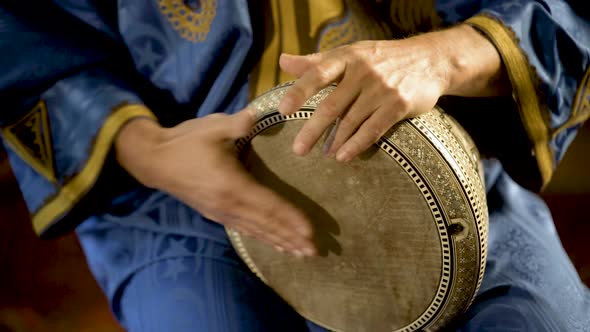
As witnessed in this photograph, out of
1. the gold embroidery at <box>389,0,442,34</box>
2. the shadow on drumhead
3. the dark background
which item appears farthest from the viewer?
the dark background

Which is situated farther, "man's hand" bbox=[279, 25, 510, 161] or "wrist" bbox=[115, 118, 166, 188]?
"wrist" bbox=[115, 118, 166, 188]

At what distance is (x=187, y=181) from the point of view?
2.25ft

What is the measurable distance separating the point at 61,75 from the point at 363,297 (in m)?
0.52

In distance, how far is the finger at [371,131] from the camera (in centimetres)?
55

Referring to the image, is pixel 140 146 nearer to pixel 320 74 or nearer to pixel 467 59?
pixel 320 74

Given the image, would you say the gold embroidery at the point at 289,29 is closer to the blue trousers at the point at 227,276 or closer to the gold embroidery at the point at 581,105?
the blue trousers at the point at 227,276

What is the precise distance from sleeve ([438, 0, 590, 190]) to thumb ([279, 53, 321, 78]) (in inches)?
10.0

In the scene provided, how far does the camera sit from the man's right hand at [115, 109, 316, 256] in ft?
2.15

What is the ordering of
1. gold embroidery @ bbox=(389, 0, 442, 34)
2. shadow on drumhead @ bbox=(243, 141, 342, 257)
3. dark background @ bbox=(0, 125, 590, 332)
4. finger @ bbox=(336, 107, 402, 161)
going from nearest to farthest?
finger @ bbox=(336, 107, 402, 161)
shadow on drumhead @ bbox=(243, 141, 342, 257)
gold embroidery @ bbox=(389, 0, 442, 34)
dark background @ bbox=(0, 125, 590, 332)

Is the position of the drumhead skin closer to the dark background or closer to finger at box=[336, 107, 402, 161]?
finger at box=[336, 107, 402, 161]

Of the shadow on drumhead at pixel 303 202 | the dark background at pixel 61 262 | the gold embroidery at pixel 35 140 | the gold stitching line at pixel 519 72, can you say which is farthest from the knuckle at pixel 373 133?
the dark background at pixel 61 262

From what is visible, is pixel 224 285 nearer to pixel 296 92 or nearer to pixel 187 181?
pixel 187 181

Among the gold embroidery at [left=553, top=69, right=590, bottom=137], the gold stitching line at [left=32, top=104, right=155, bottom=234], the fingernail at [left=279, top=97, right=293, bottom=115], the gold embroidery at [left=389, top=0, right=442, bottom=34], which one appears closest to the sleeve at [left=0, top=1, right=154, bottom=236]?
the gold stitching line at [left=32, top=104, right=155, bottom=234]

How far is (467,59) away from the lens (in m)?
0.66
